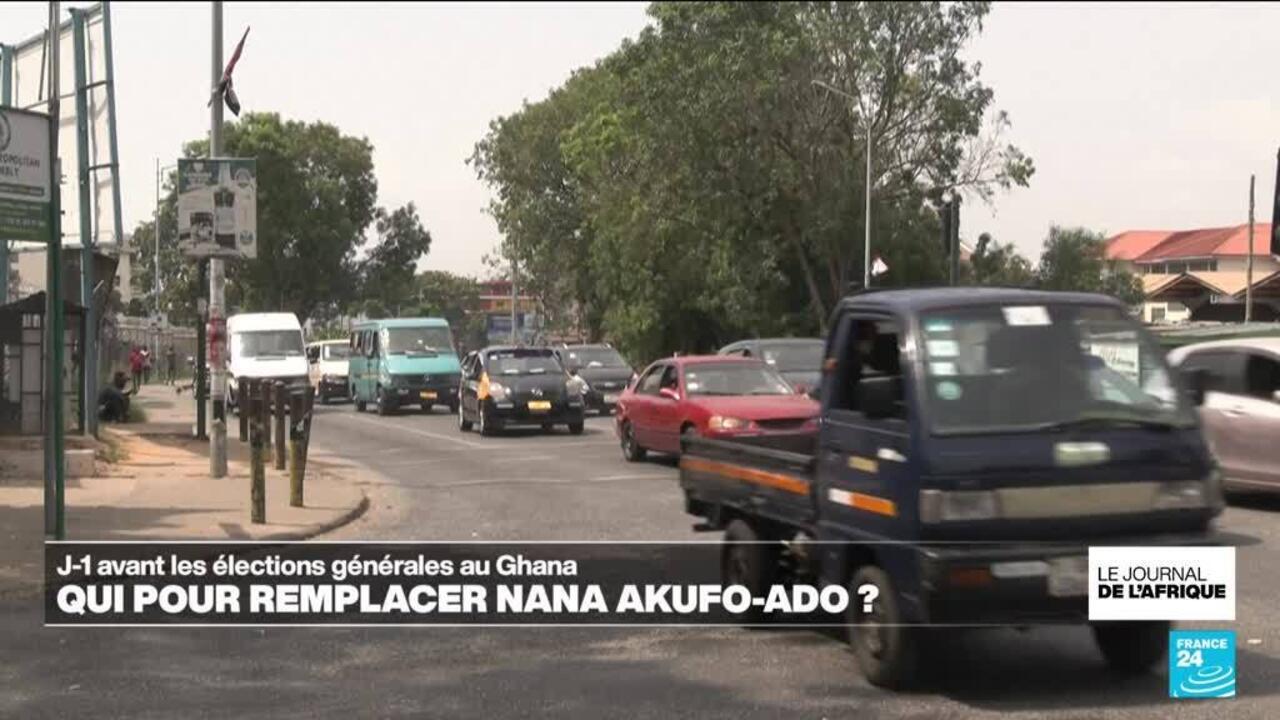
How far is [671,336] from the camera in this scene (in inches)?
2147

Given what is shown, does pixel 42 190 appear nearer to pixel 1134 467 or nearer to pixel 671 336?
pixel 1134 467

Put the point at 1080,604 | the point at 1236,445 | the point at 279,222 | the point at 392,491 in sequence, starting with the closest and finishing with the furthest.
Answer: the point at 1080,604, the point at 1236,445, the point at 392,491, the point at 279,222

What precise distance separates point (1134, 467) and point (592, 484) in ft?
37.3

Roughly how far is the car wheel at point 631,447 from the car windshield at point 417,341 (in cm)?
1608

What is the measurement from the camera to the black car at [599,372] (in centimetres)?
3416

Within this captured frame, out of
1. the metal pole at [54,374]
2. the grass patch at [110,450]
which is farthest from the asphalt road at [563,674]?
the grass patch at [110,450]

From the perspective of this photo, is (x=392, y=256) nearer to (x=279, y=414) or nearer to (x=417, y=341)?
(x=417, y=341)

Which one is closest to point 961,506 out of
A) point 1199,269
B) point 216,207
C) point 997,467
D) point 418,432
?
point 997,467

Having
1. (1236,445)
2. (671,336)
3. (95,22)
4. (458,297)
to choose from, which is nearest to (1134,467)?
(1236,445)

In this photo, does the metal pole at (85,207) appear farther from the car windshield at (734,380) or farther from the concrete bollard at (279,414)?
the car windshield at (734,380)

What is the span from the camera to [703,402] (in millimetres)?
18234

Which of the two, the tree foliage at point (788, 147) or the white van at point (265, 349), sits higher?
the tree foliage at point (788, 147)

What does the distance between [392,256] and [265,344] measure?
42.3m

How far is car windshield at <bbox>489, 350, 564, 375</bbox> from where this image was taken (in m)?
27.1
